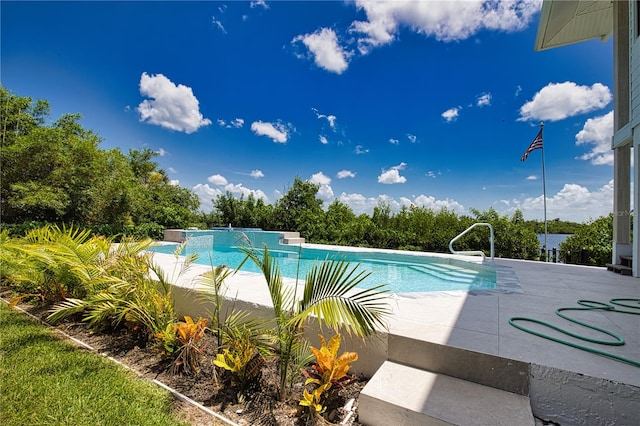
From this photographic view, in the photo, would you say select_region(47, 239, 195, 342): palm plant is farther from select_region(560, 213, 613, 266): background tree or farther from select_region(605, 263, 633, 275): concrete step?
select_region(560, 213, 613, 266): background tree

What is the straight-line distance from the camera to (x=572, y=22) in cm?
713

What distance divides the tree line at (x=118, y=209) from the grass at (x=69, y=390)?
34.0 feet

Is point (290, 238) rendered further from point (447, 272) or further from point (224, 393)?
point (224, 393)

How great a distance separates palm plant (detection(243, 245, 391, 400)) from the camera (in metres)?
1.93

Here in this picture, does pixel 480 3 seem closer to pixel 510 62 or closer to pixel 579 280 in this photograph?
Result: pixel 510 62

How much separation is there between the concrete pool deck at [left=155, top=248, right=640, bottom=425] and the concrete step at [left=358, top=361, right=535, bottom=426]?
2 cm

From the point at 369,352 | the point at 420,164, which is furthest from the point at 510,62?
the point at 369,352

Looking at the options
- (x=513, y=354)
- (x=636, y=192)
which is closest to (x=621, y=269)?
(x=636, y=192)

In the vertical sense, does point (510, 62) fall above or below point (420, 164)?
above

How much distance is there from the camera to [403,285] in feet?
20.9

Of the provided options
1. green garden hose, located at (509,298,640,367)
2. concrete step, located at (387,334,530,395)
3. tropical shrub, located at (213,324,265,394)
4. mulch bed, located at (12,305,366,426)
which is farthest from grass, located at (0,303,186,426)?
green garden hose, located at (509,298,640,367)

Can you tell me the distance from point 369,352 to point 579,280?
469 centimetres

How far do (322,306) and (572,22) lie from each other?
9892 mm

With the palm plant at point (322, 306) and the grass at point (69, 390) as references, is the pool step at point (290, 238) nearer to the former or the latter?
the grass at point (69, 390)
